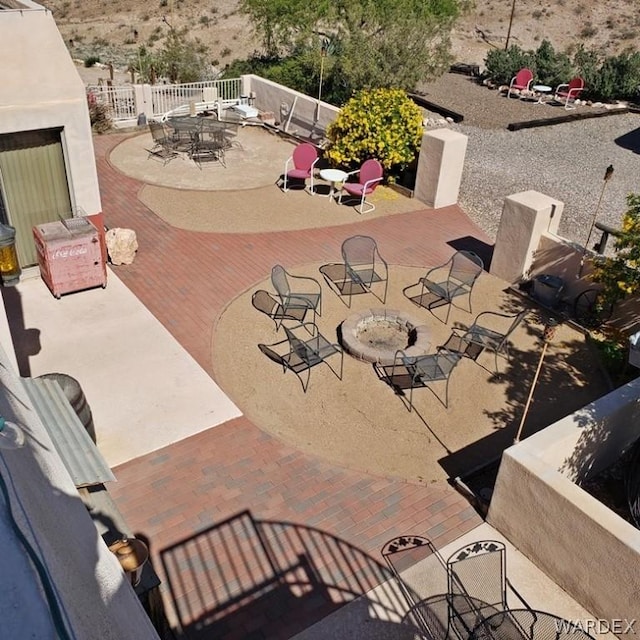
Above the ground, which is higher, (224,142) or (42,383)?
(42,383)

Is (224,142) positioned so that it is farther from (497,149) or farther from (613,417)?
(613,417)

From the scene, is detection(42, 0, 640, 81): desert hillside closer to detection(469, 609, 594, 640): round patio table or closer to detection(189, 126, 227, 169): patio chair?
detection(189, 126, 227, 169): patio chair

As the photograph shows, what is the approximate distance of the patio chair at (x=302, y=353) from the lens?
9.14 meters

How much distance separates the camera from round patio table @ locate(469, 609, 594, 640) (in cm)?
568

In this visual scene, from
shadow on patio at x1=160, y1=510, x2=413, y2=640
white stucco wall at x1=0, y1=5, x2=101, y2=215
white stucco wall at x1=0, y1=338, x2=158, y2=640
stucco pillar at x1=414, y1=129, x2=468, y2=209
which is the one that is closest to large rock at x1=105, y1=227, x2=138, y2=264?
white stucco wall at x1=0, y1=5, x2=101, y2=215

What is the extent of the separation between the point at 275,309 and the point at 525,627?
6.40 meters

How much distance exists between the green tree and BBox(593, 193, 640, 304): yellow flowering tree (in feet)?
38.4

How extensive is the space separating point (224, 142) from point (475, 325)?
10.7m

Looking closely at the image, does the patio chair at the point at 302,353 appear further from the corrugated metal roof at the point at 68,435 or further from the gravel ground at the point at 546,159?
the gravel ground at the point at 546,159

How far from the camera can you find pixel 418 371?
892cm

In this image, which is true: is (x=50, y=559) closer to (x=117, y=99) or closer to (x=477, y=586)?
(x=477, y=586)

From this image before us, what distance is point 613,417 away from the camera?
7496mm

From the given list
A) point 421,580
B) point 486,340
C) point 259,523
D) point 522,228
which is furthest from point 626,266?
point 259,523

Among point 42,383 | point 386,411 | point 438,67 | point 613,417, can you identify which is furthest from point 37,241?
point 438,67
